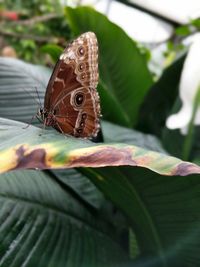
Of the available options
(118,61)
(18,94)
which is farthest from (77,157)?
(118,61)

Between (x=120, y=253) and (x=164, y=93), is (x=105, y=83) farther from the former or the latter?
(x=120, y=253)

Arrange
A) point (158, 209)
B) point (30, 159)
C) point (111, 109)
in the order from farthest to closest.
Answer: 1. point (111, 109)
2. point (158, 209)
3. point (30, 159)

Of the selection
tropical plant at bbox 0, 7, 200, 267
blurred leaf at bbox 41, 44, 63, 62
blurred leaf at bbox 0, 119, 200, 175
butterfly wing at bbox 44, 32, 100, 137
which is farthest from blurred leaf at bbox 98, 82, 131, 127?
blurred leaf at bbox 0, 119, 200, 175

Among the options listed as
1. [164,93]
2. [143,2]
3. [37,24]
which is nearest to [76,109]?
[164,93]

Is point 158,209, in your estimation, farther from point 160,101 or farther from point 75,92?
point 160,101

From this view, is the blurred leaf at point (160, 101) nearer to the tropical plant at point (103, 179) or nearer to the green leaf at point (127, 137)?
the tropical plant at point (103, 179)

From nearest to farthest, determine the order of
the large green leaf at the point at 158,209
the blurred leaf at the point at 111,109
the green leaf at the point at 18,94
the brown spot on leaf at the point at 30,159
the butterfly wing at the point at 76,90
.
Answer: the brown spot on leaf at the point at 30,159, the large green leaf at the point at 158,209, the butterfly wing at the point at 76,90, the green leaf at the point at 18,94, the blurred leaf at the point at 111,109

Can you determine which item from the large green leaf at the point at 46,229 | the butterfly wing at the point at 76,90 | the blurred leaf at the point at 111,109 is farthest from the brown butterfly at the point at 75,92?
the blurred leaf at the point at 111,109
